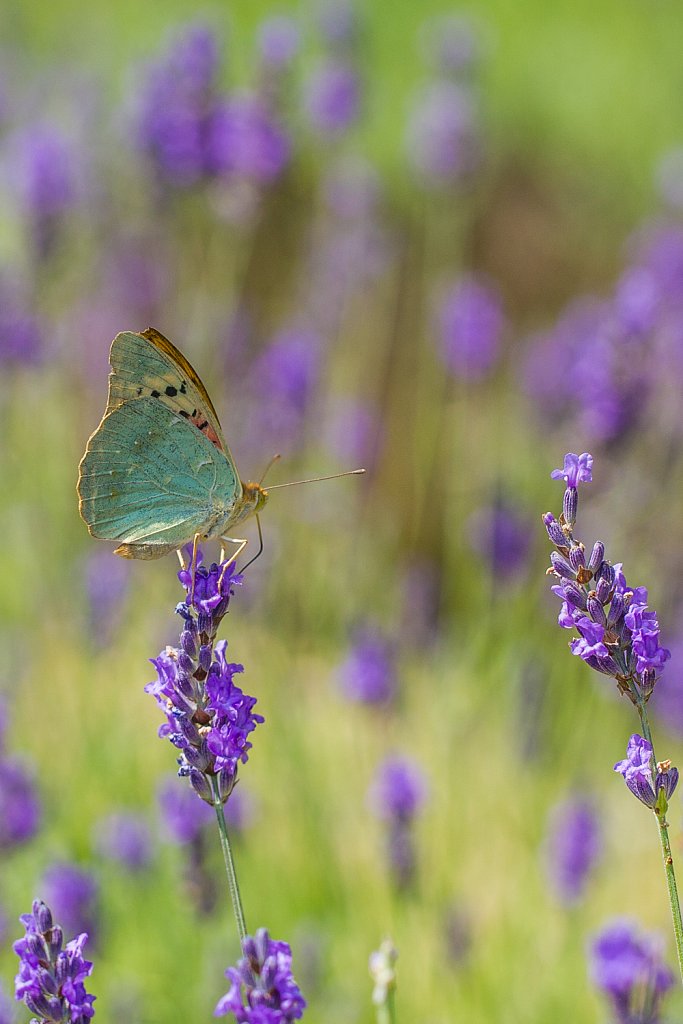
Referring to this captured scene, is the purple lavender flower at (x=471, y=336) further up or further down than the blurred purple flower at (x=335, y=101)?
further down

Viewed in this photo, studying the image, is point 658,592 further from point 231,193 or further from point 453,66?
point 453,66

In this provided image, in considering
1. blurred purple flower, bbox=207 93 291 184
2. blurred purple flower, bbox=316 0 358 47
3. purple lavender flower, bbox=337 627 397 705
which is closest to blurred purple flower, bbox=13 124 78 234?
blurred purple flower, bbox=207 93 291 184

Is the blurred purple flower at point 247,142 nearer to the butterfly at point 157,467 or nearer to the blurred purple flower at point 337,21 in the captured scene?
the blurred purple flower at point 337,21

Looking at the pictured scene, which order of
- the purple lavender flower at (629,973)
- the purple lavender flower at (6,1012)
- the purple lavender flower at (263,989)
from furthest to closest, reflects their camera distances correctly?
the purple lavender flower at (629,973)
the purple lavender flower at (6,1012)
the purple lavender flower at (263,989)

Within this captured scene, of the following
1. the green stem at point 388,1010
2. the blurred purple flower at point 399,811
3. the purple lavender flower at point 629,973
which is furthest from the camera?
the blurred purple flower at point 399,811

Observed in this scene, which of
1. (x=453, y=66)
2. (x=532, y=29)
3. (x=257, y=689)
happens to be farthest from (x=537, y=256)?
(x=257, y=689)

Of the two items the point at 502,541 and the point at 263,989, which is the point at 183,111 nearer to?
the point at 502,541

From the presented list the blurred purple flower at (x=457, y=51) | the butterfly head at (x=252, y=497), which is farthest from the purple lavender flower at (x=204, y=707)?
the blurred purple flower at (x=457, y=51)
